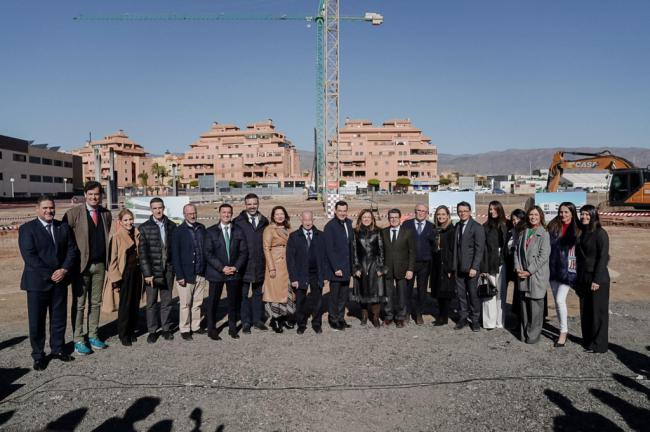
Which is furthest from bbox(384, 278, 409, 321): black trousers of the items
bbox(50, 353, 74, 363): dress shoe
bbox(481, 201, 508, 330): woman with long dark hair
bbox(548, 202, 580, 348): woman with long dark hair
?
bbox(50, 353, 74, 363): dress shoe

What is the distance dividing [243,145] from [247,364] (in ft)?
396

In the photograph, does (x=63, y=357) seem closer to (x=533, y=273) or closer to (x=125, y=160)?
(x=533, y=273)

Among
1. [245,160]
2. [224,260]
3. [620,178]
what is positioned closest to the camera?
[224,260]

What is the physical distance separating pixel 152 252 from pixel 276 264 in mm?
1644

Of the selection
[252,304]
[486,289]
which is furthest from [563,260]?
[252,304]

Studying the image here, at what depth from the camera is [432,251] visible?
23.1 feet

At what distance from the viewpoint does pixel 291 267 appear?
649 cm

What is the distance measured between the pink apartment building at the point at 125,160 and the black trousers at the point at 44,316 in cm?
13298

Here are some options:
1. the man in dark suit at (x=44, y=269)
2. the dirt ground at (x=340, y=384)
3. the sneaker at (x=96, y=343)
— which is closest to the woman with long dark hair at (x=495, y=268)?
the dirt ground at (x=340, y=384)

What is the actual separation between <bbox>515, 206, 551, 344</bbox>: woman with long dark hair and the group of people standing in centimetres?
1

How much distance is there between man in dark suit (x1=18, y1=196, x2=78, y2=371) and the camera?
5.09 m

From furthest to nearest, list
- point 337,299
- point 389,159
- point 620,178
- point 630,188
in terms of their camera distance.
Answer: point 389,159, point 620,178, point 630,188, point 337,299

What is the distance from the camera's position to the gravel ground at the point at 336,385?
4008 millimetres

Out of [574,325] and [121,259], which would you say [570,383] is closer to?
[574,325]
